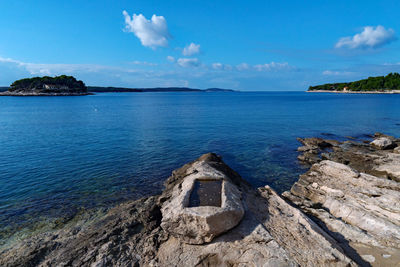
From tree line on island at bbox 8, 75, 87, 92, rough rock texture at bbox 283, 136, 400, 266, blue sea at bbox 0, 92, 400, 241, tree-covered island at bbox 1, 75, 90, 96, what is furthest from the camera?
tree line on island at bbox 8, 75, 87, 92

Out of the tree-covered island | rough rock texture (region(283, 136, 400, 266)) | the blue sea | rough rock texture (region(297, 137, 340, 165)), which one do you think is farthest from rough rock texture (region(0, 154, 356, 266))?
the tree-covered island

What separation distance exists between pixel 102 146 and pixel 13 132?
20722 millimetres

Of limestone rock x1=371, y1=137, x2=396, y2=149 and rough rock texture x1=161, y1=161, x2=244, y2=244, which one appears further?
limestone rock x1=371, y1=137, x2=396, y2=149

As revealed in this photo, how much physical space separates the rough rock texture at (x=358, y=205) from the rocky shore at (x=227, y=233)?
0.15 feet

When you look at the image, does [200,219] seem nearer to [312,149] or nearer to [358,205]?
[358,205]

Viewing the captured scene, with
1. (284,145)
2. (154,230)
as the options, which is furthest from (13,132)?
(284,145)

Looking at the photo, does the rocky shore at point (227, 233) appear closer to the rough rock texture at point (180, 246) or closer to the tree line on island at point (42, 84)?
the rough rock texture at point (180, 246)

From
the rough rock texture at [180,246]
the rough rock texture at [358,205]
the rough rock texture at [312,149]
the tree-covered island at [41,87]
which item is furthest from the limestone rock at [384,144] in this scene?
the tree-covered island at [41,87]

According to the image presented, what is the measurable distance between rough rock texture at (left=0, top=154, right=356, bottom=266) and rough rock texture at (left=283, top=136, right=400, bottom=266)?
149cm

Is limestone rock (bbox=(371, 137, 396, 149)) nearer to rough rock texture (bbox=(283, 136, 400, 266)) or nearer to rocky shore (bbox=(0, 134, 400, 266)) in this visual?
rough rock texture (bbox=(283, 136, 400, 266))

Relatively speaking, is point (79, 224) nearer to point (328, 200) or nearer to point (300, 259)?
point (300, 259)

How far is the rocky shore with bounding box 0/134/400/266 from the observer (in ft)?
27.0

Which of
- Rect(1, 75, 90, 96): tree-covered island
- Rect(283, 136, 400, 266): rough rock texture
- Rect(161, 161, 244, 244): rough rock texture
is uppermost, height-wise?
Rect(1, 75, 90, 96): tree-covered island

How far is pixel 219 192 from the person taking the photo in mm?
11289
